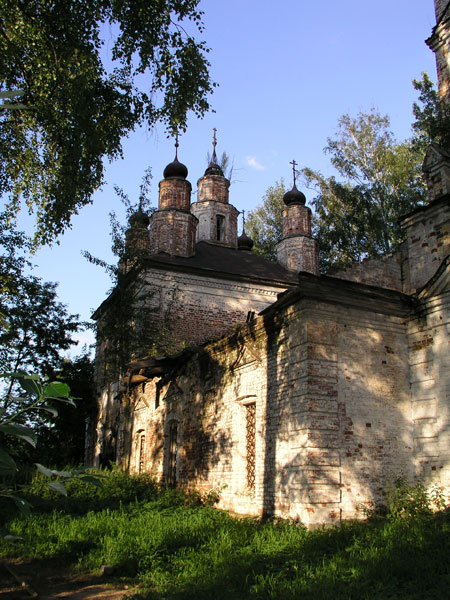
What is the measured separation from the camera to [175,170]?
22.7m

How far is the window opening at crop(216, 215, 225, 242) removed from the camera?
83.6 feet

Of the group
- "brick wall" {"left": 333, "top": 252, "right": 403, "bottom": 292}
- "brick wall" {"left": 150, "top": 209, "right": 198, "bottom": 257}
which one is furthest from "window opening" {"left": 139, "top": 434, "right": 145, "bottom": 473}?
"brick wall" {"left": 333, "top": 252, "right": 403, "bottom": 292}

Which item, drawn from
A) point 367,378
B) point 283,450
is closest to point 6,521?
point 283,450

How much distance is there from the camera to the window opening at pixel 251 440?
33.3ft

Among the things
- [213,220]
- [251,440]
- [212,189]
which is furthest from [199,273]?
[251,440]

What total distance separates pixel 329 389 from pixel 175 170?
16.2 meters

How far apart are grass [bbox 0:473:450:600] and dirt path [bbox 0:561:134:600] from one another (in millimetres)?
248

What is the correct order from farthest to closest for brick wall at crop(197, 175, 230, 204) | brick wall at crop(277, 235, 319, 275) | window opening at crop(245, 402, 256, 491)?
brick wall at crop(197, 175, 230, 204)
brick wall at crop(277, 235, 319, 275)
window opening at crop(245, 402, 256, 491)

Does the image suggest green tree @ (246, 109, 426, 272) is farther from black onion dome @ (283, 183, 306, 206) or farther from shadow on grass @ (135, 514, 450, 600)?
shadow on grass @ (135, 514, 450, 600)

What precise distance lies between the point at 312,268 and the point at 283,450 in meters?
15.7

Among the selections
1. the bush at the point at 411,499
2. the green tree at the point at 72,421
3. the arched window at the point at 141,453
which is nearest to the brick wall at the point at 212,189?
the green tree at the point at 72,421

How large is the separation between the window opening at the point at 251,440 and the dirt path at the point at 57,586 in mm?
4070

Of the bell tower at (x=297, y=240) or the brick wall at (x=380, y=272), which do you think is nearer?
the brick wall at (x=380, y=272)

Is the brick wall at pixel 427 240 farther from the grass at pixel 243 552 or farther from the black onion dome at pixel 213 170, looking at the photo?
the black onion dome at pixel 213 170
